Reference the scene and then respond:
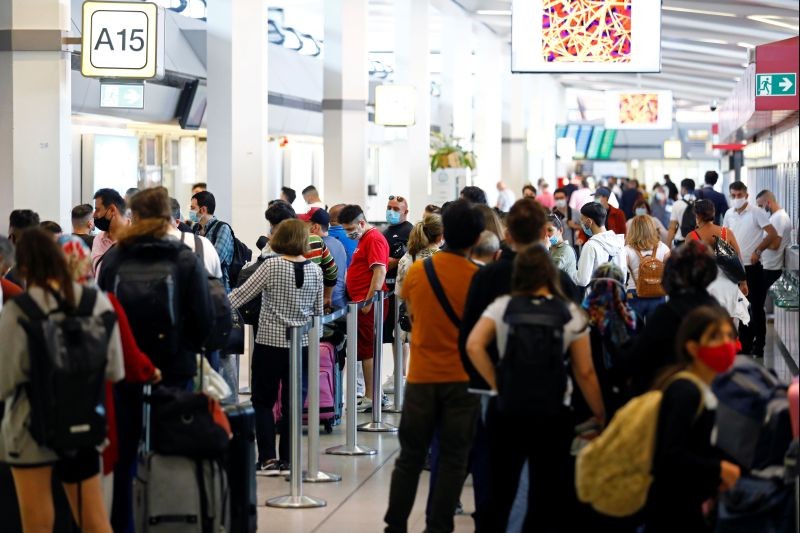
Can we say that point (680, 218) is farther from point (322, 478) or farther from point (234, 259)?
point (322, 478)

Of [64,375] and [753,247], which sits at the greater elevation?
[753,247]

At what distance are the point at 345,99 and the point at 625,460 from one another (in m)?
15.9

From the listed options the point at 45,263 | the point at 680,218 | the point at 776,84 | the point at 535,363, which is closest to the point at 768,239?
the point at 776,84

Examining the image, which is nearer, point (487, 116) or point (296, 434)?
point (296, 434)

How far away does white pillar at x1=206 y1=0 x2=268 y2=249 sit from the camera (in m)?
15.7

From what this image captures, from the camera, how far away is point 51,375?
16.2ft

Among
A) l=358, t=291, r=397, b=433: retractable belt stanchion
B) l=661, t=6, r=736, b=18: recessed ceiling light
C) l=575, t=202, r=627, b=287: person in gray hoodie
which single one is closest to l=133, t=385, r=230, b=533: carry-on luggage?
l=358, t=291, r=397, b=433: retractable belt stanchion

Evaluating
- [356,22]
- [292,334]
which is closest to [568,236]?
[356,22]

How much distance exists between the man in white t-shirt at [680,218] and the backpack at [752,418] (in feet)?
31.6

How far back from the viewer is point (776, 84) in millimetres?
12758

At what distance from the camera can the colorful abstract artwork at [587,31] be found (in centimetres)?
1355

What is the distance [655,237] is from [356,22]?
11.2 m

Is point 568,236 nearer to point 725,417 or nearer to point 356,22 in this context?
point 356,22

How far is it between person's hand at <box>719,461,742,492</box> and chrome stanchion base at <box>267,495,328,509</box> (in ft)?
10.2
